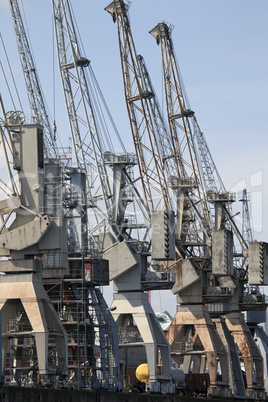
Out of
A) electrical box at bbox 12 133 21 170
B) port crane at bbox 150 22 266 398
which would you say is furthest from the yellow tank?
electrical box at bbox 12 133 21 170

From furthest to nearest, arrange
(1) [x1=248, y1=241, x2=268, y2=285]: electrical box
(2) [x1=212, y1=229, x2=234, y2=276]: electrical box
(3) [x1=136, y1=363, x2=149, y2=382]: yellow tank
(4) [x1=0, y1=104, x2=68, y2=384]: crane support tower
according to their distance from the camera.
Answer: (1) [x1=248, y1=241, x2=268, y2=285]: electrical box, (2) [x1=212, y1=229, x2=234, y2=276]: electrical box, (3) [x1=136, y1=363, x2=149, y2=382]: yellow tank, (4) [x1=0, y1=104, x2=68, y2=384]: crane support tower

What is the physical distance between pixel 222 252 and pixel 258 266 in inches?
283

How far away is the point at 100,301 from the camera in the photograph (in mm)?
66000

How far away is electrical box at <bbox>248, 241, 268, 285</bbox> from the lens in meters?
83.0

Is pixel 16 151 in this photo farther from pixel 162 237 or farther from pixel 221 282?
pixel 221 282

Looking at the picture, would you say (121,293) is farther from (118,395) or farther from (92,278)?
(118,395)

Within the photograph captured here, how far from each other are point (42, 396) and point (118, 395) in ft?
34.1

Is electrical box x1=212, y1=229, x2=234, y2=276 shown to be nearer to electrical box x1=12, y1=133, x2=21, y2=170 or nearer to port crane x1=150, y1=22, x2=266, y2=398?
port crane x1=150, y1=22, x2=266, y2=398

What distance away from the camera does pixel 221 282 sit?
277 ft

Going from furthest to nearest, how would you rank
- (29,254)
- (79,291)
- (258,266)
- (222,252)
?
(258,266) → (222,252) → (79,291) → (29,254)

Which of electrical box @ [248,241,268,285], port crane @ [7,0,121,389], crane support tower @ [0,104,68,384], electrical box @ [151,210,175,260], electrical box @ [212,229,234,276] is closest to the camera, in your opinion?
crane support tower @ [0,104,68,384]

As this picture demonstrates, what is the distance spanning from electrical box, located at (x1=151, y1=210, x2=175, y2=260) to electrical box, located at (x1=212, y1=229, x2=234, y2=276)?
7699 mm

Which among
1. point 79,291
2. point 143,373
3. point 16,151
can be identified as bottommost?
point 143,373

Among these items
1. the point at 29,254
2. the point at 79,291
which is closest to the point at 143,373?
the point at 79,291
